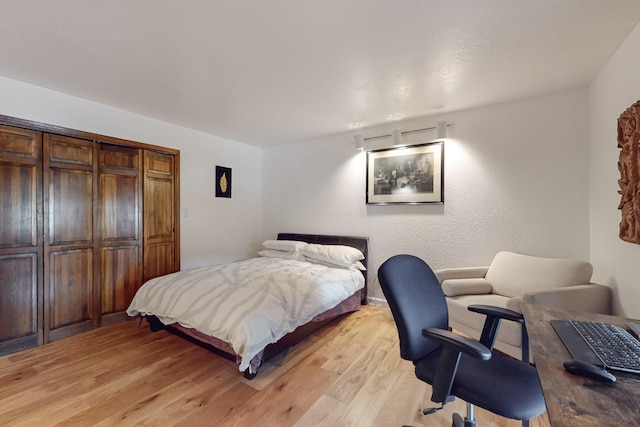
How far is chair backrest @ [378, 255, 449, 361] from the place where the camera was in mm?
1322

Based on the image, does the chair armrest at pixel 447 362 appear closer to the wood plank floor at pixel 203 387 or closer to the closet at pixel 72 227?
the wood plank floor at pixel 203 387

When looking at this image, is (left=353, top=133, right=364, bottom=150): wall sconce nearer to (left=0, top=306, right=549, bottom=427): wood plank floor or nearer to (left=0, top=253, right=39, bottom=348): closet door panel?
(left=0, top=306, right=549, bottom=427): wood plank floor

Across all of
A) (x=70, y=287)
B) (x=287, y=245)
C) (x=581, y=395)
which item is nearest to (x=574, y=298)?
(x=581, y=395)

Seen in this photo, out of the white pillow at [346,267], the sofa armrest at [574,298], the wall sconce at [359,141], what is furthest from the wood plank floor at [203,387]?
the wall sconce at [359,141]

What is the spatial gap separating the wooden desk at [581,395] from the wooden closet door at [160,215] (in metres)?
3.73

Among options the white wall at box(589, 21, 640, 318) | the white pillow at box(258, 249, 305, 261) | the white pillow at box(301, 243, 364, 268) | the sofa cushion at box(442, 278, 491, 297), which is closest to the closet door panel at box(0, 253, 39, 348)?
the white pillow at box(258, 249, 305, 261)

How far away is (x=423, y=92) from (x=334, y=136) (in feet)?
5.54

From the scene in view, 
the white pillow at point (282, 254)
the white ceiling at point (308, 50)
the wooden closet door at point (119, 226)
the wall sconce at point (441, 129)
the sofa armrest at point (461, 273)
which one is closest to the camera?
the white ceiling at point (308, 50)

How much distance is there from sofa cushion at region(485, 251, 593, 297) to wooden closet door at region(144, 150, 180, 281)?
12.4ft

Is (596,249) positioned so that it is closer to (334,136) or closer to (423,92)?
(423,92)

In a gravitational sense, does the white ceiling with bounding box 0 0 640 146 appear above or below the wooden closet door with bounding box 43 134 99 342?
above

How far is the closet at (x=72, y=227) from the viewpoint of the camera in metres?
2.45

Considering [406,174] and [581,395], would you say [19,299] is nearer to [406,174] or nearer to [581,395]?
[581,395]

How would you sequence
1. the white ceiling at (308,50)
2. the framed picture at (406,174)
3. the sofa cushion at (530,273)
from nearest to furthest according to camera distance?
1. the white ceiling at (308,50)
2. the sofa cushion at (530,273)
3. the framed picture at (406,174)
